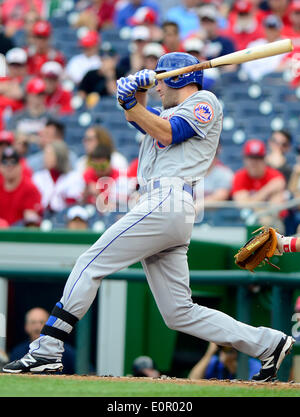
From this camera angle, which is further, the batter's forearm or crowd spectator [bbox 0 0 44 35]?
crowd spectator [bbox 0 0 44 35]

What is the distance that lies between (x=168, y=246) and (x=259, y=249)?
0.50 metres

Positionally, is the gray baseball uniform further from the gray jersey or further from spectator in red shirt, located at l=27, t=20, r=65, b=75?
spectator in red shirt, located at l=27, t=20, r=65, b=75

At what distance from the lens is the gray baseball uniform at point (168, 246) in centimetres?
460

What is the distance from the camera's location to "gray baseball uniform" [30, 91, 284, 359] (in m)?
4.60

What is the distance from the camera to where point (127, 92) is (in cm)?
451

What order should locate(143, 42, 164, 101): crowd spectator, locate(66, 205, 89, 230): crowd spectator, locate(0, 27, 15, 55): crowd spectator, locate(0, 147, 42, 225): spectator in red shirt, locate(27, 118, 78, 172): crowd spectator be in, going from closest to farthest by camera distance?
locate(66, 205, 89, 230): crowd spectator → locate(0, 147, 42, 225): spectator in red shirt → locate(27, 118, 78, 172): crowd spectator → locate(143, 42, 164, 101): crowd spectator → locate(0, 27, 15, 55): crowd spectator

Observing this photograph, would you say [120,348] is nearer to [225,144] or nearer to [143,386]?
[143,386]

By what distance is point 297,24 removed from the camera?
11.3 meters

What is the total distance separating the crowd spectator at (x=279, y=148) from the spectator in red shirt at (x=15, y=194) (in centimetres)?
246

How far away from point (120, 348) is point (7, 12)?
8.99 meters

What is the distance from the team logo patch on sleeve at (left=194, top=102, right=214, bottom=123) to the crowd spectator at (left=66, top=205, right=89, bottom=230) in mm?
3734

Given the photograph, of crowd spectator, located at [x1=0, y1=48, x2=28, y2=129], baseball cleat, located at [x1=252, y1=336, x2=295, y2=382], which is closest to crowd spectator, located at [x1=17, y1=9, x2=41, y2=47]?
crowd spectator, located at [x1=0, y1=48, x2=28, y2=129]

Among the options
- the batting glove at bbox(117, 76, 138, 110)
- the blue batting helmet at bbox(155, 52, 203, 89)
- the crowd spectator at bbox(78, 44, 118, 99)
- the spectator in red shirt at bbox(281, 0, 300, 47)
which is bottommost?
the batting glove at bbox(117, 76, 138, 110)
